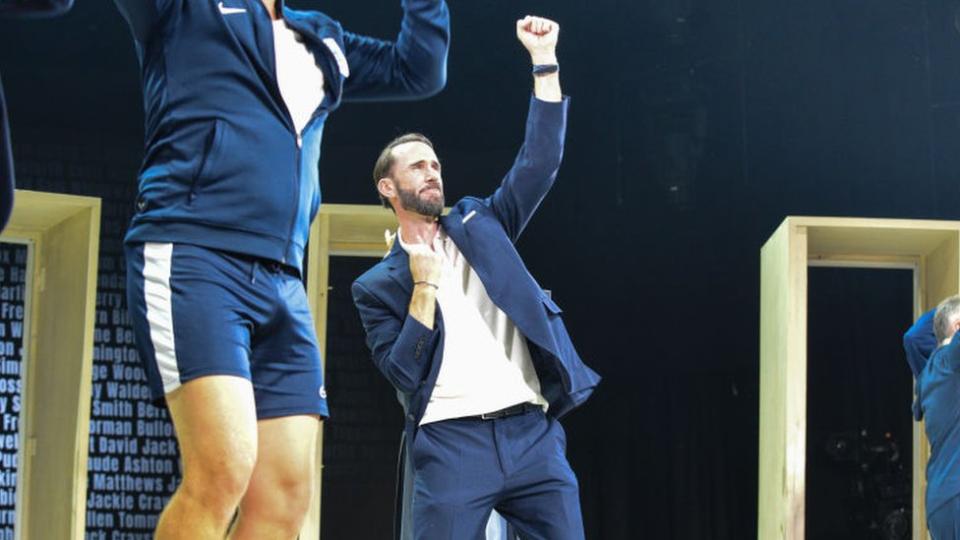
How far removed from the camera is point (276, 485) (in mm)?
2400

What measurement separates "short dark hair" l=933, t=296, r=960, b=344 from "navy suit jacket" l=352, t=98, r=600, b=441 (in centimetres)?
165

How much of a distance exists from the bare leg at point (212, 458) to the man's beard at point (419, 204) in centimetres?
145

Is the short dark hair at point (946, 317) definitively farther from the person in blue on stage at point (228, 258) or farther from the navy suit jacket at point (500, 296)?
the person in blue on stage at point (228, 258)

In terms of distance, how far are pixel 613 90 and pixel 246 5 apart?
323 centimetres

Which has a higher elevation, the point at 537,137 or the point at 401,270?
the point at 537,137

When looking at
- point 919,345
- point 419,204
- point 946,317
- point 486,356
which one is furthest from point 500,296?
point 919,345

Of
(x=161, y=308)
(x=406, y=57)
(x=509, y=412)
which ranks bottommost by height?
(x=509, y=412)

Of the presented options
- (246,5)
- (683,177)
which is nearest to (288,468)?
(246,5)

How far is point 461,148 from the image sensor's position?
5.54 meters

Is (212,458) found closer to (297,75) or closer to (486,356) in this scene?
(297,75)

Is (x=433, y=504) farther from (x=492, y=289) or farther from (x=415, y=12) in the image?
(x=415, y=12)

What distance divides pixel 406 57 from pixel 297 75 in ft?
1.08

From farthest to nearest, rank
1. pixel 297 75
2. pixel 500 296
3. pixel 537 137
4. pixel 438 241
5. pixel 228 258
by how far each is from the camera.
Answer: pixel 438 241 → pixel 537 137 → pixel 500 296 → pixel 297 75 → pixel 228 258

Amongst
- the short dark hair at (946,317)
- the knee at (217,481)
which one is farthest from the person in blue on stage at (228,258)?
the short dark hair at (946,317)
